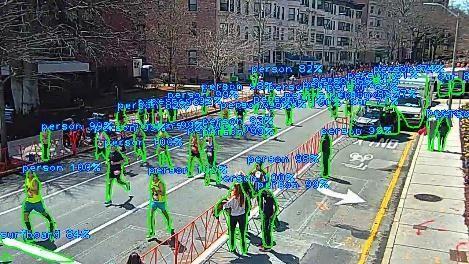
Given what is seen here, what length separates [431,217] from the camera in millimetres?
13094

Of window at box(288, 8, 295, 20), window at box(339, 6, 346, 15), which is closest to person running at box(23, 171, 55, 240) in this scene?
window at box(288, 8, 295, 20)

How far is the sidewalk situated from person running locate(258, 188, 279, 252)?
2489 mm

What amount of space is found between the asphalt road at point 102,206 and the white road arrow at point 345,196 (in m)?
3.21

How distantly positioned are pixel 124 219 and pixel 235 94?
29.6 metres

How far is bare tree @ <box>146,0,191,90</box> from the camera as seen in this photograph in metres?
40.6

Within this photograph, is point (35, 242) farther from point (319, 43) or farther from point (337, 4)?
point (337, 4)

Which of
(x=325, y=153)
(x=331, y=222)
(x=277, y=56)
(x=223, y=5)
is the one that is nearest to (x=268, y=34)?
(x=277, y=56)

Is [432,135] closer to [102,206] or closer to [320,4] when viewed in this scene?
[102,206]

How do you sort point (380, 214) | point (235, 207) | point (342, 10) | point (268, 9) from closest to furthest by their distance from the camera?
point (235, 207) < point (380, 214) < point (268, 9) < point (342, 10)

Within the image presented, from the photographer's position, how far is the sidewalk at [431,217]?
1084 centimetres

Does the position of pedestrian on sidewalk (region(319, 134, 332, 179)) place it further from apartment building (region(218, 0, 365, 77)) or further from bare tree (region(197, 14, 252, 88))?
apartment building (region(218, 0, 365, 77))

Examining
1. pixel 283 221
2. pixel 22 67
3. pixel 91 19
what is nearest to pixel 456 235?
pixel 283 221

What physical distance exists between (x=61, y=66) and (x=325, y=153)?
19248 millimetres

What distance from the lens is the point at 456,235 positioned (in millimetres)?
11922
